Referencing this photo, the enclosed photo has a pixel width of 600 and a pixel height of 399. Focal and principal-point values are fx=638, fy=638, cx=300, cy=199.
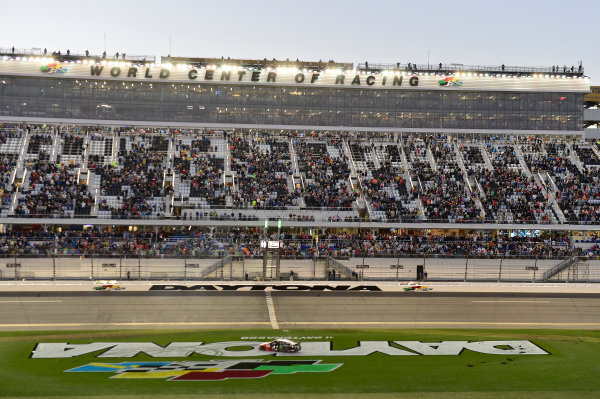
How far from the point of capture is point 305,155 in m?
76.5

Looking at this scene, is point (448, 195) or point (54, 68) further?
point (54, 68)

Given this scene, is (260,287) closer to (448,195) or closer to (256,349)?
(256,349)

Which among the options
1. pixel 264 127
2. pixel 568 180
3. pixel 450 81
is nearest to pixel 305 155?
pixel 264 127

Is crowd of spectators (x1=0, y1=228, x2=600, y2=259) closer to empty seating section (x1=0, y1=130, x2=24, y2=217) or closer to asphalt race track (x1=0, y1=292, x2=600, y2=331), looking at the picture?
asphalt race track (x1=0, y1=292, x2=600, y2=331)

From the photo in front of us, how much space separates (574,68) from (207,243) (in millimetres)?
59645

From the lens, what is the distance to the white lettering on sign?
28562mm

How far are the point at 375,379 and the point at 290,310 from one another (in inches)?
598

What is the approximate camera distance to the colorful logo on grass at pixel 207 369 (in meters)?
24.5

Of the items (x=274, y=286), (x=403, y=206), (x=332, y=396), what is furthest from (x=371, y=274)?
(x=332, y=396)

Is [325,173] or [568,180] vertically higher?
[325,173]

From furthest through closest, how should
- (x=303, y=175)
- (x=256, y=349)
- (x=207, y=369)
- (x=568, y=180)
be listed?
1. (x=568, y=180)
2. (x=303, y=175)
3. (x=256, y=349)
4. (x=207, y=369)

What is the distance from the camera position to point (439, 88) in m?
82.4

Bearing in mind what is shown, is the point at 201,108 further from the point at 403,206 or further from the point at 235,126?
the point at 403,206

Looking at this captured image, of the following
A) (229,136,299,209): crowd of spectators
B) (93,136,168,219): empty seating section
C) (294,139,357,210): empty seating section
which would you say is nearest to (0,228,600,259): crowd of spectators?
(93,136,168,219): empty seating section
